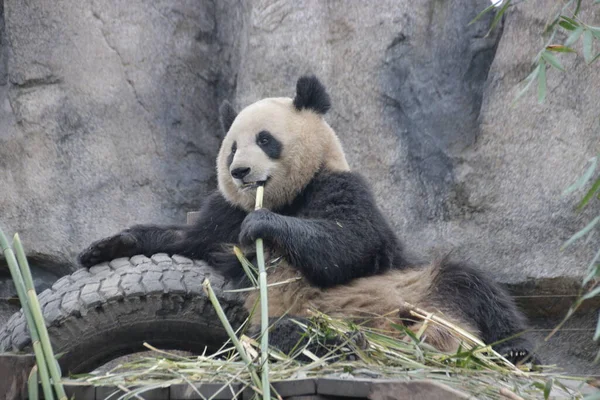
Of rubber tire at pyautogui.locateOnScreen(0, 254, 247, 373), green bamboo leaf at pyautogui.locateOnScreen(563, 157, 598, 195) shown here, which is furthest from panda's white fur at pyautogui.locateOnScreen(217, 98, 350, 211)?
green bamboo leaf at pyautogui.locateOnScreen(563, 157, 598, 195)

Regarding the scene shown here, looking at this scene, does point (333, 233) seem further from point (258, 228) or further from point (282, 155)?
point (282, 155)

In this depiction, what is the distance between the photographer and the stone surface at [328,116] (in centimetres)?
571

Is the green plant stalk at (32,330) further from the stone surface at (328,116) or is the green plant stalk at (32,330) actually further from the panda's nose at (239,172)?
the stone surface at (328,116)

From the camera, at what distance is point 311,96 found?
499 centimetres

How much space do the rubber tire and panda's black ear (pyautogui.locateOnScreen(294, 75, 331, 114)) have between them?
1.26 metres

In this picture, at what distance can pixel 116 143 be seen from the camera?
6.75 meters

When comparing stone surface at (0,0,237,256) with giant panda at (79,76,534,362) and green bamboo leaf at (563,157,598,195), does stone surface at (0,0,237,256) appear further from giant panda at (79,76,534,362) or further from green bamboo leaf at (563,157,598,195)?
green bamboo leaf at (563,157,598,195)

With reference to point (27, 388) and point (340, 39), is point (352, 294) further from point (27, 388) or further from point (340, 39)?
point (340, 39)

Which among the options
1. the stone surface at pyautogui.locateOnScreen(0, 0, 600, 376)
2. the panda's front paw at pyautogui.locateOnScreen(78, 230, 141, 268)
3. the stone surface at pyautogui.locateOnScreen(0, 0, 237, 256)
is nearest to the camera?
the panda's front paw at pyautogui.locateOnScreen(78, 230, 141, 268)

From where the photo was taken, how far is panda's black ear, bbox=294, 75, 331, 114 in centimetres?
495

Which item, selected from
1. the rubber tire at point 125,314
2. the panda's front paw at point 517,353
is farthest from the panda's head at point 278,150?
the panda's front paw at point 517,353

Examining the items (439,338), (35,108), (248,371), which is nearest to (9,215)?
(35,108)

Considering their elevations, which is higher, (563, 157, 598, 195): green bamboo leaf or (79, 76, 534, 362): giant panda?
(563, 157, 598, 195): green bamboo leaf

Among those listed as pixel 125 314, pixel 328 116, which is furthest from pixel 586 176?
pixel 328 116
